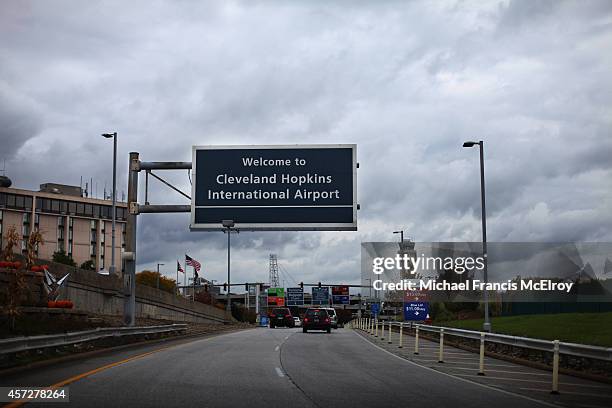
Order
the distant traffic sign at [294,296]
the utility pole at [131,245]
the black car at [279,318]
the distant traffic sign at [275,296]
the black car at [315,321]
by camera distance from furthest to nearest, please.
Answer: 1. the distant traffic sign at [294,296]
2. the distant traffic sign at [275,296]
3. the black car at [279,318]
4. the black car at [315,321]
5. the utility pole at [131,245]

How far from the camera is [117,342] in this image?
2658 centimetres

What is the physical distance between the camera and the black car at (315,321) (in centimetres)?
4794

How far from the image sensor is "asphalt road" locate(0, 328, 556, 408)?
11.6 meters

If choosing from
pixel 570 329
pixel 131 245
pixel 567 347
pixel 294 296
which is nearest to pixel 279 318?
pixel 131 245

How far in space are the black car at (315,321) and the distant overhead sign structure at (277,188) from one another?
2135 centimetres

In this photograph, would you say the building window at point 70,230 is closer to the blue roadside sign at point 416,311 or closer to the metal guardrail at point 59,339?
the blue roadside sign at point 416,311

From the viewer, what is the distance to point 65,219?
452 feet

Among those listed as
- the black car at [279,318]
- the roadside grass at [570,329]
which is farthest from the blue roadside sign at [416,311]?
the black car at [279,318]

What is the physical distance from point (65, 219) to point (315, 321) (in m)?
102

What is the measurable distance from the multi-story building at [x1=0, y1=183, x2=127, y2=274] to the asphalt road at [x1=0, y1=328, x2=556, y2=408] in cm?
11168

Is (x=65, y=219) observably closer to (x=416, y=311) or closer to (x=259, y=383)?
(x=416, y=311)

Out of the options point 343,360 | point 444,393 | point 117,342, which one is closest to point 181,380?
point 444,393

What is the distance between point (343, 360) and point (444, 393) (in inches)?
337

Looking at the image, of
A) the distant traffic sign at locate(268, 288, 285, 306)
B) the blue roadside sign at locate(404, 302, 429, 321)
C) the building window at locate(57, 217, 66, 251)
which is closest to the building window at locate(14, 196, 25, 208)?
the building window at locate(57, 217, 66, 251)
